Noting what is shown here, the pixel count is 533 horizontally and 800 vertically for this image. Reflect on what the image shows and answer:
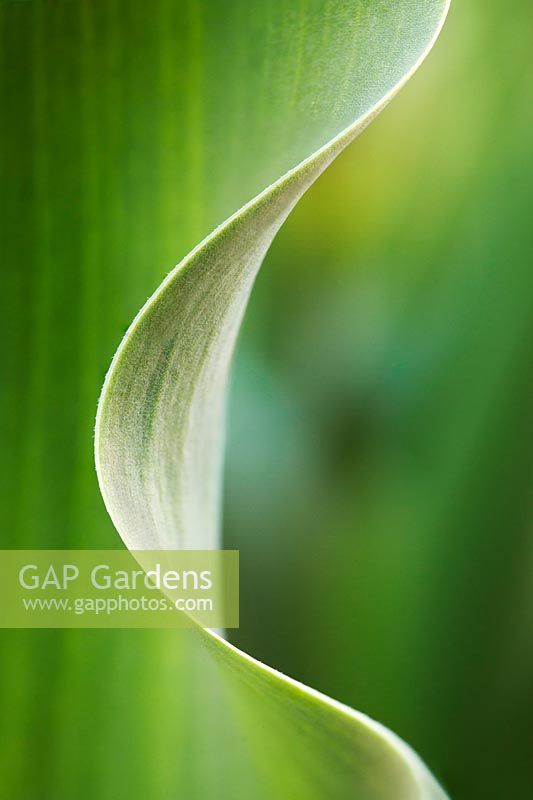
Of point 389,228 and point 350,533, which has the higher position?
point 389,228

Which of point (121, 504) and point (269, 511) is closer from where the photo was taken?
point (121, 504)

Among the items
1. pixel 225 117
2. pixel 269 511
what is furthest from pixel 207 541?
pixel 225 117

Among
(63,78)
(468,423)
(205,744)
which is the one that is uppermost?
(63,78)

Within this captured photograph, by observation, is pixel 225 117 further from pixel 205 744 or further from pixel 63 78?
pixel 205 744

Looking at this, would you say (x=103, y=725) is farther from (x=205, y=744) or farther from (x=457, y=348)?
(x=457, y=348)

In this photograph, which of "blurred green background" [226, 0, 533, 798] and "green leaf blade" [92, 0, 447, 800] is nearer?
"green leaf blade" [92, 0, 447, 800]

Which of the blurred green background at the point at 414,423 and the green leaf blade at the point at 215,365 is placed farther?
the blurred green background at the point at 414,423
